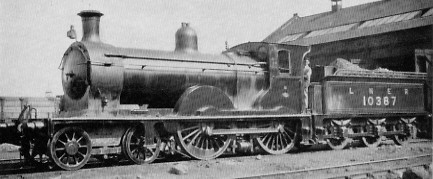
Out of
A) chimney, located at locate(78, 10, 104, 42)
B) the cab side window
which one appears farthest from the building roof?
chimney, located at locate(78, 10, 104, 42)

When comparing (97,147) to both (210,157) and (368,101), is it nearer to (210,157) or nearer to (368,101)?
(210,157)

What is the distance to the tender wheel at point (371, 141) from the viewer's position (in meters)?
13.3

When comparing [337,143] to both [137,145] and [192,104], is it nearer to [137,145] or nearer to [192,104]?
[192,104]

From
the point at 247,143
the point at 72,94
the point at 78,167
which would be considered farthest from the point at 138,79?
the point at 247,143

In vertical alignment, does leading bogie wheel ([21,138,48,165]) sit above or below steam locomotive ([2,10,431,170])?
below

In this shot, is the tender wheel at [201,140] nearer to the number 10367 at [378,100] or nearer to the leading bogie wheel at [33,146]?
the leading bogie wheel at [33,146]

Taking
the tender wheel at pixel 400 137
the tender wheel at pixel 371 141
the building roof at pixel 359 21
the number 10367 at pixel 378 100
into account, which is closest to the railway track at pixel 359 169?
the tender wheel at pixel 371 141

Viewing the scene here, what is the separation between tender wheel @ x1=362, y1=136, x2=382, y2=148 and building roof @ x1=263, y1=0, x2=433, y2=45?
1183 cm

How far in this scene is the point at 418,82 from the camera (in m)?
15.1

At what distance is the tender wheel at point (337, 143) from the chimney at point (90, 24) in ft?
22.7

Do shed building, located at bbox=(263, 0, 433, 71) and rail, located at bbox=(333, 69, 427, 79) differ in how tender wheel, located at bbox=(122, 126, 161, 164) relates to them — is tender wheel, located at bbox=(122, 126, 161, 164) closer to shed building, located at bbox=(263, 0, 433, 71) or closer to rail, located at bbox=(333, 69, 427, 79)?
rail, located at bbox=(333, 69, 427, 79)

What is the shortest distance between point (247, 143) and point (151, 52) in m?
3.14

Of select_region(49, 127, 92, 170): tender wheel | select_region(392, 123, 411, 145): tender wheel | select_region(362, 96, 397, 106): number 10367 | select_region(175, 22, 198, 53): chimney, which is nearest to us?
select_region(49, 127, 92, 170): tender wheel

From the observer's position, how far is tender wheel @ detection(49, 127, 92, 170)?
830 cm
